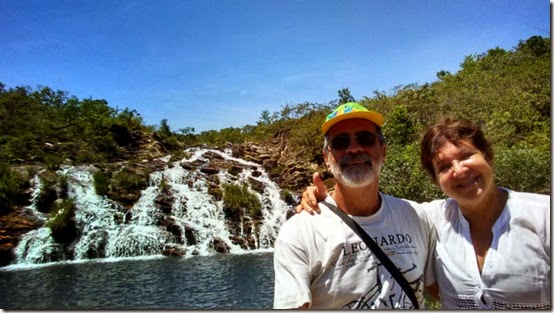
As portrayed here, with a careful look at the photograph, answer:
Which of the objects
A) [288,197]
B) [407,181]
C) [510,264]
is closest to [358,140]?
[510,264]

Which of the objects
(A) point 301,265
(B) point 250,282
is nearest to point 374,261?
(A) point 301,265

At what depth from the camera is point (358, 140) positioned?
6.10 feet

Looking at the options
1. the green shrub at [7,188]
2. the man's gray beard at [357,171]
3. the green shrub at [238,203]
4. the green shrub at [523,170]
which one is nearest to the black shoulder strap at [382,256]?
the man's gray beard at [357,171]

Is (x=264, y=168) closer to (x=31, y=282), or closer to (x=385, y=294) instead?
(x=31, y=282)

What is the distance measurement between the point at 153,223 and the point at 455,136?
43.8 feet

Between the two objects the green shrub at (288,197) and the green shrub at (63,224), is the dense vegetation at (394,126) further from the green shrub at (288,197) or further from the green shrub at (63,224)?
the green shrub at (288,197)

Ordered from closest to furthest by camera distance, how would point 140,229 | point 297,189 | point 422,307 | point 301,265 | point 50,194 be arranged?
1. point 301,265
2. point 422,307
3. point 140,229
4. point 50,194
5. point 297,189

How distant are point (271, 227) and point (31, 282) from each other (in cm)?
777

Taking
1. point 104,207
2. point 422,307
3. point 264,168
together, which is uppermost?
point 264,168

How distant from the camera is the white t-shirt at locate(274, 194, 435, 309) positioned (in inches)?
62.0

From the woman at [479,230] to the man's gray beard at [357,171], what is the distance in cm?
11

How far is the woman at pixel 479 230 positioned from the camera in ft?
5.35

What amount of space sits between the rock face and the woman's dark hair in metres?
11.5

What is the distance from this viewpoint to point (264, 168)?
2202 centimetres
